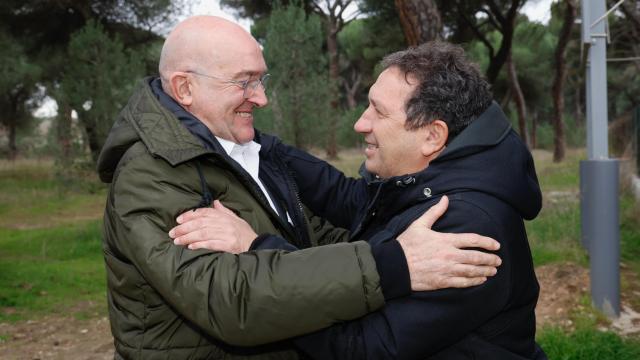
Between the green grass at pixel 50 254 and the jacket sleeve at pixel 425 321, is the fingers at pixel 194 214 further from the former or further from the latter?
the green grass at pixel 50 254

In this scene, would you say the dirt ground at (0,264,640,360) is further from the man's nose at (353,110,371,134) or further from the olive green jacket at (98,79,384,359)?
the olive green jacket at (98,79,384,359)

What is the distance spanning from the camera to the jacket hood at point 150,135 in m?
1.89

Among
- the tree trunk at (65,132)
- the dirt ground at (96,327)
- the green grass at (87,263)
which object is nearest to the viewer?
the green grass at (87,263)

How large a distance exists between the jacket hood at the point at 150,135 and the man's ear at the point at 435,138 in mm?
709

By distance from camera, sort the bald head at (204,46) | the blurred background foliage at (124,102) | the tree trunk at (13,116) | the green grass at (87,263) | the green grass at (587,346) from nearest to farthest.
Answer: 1. the bald head at (204,46)
2. the green grass at (587,346)
3. the green grass at (87,263)
4. the blurred background foliage at (124,102)
5. the tree trunk at (13,116)

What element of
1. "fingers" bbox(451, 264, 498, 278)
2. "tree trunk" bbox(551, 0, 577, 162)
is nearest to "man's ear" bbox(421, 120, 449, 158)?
"fingers" bbox(451, 264, 498, 278)

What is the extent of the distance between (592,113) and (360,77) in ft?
113

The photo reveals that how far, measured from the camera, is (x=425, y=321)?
1735mm

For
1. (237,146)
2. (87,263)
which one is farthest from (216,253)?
(87,263)

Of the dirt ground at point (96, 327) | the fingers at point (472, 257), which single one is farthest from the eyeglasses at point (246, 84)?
the dirt ground at point (96, 327)

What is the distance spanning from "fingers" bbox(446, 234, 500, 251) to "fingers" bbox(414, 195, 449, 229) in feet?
0.20

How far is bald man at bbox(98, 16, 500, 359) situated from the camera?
1.69 metres

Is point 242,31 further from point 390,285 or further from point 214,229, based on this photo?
point 390,285

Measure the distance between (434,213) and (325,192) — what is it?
1.07 m
